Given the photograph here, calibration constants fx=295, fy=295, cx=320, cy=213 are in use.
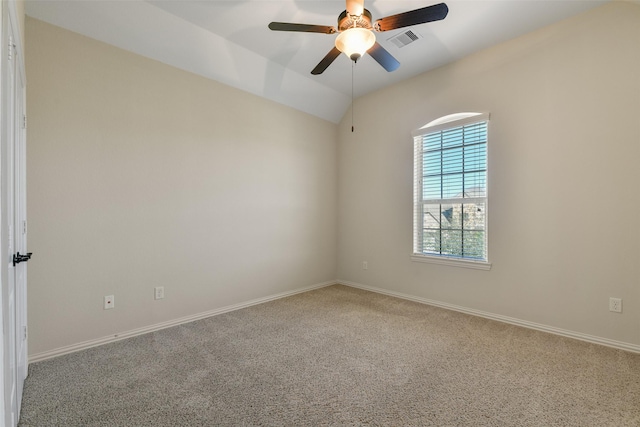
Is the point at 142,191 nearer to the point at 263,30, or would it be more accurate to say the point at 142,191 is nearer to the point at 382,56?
the point at 263,30

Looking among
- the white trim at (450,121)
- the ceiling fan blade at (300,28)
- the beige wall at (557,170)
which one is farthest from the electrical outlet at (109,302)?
the white trim at (450,121)

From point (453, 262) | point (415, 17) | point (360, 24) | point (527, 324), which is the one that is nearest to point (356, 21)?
point (360, 24)

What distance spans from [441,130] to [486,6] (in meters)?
1.30

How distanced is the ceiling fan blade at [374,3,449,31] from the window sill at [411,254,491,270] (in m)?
2.48

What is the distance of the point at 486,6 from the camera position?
256cm

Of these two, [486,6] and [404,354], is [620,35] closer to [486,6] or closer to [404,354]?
[486,6]

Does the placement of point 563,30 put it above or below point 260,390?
above

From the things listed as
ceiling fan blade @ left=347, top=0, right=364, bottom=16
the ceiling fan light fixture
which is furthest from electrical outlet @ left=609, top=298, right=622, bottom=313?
ceiling fan blade @ left=347, top=0, right=364, bottom=16

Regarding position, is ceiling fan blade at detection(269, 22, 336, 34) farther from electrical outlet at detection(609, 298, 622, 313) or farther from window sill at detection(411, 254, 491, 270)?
electrical outlet at detection(609, 298, 622, 313)

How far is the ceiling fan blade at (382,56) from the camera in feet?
7.61

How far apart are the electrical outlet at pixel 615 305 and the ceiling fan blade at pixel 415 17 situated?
2.72 m

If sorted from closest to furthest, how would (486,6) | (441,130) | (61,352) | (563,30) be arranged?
(61,352), (486,6), (563,30), (441,130)

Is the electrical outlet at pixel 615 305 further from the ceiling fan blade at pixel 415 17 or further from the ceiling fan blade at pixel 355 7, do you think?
the ceiling fan blade at pixel 355 7

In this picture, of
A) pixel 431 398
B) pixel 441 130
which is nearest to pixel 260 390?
pixel 431 398
